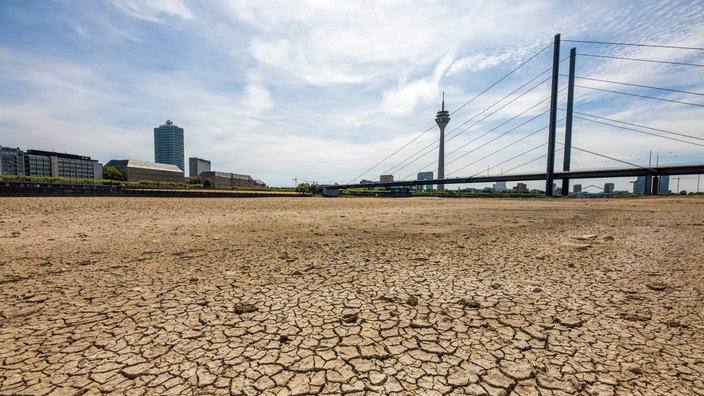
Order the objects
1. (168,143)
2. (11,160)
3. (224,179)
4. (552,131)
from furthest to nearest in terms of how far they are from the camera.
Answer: (168,143) < (224,179) < (11,160) < (552,131)

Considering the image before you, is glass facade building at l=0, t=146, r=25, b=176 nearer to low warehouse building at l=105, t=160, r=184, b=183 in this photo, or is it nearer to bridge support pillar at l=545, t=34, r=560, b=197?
low warehouse building at l=105, t=160, r=184, b=183

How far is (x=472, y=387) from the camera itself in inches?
66.9

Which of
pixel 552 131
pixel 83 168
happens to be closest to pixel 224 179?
pixel 83 168

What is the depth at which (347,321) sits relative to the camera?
8.23 ft

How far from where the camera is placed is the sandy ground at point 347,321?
A: 176cm

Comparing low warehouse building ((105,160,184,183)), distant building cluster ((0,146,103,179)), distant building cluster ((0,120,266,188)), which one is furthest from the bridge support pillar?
distant building cluster ((0,146,103,179))

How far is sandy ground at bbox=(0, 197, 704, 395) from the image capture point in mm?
1761

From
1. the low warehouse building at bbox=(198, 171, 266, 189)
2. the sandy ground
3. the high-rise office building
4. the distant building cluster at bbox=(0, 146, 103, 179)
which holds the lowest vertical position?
the sandy ground

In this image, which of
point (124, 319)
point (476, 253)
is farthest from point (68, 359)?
point (476, 253)

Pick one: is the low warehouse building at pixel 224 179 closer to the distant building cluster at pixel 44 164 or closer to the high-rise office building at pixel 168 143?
the distant building cluster at pixel 44 164

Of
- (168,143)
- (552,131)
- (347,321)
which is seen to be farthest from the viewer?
(168,143)

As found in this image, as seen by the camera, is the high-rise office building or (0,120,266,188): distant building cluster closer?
(0,120,266,188): distant building cluster

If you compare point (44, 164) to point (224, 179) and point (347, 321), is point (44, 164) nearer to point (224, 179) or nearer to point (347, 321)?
point (224, 179)

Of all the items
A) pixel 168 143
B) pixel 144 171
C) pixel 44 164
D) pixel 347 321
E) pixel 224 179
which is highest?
pixel 168 143
